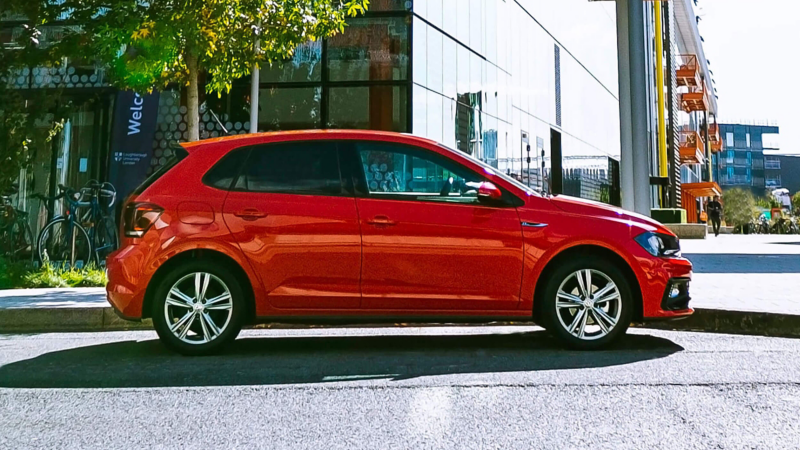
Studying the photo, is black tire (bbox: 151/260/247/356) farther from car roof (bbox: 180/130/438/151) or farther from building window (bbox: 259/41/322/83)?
building window (bbox: 259/41/322/83)

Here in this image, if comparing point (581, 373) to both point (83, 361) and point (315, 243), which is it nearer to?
point (315, 243)

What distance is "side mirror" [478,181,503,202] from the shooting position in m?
5.73

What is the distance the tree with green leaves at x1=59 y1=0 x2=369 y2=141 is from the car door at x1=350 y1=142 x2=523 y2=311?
5.31m

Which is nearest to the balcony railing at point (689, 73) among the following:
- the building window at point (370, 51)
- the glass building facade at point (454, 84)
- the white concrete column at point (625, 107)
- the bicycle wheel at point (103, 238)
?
the glass building facade at point (454, 84)

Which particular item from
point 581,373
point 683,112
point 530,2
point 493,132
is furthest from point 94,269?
point 683,112

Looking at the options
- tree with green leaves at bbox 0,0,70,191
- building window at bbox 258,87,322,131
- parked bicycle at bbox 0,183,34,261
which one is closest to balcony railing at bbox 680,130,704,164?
building window at bbox 258,87,322,131

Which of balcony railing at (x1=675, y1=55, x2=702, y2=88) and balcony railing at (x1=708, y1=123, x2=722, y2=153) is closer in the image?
balcony railing at (x1=675, y1=55, x2=702, y2=88)

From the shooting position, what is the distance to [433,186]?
5855 millimetres

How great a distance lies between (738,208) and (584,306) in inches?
3141

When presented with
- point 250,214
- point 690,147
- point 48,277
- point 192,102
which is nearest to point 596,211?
point 250,214

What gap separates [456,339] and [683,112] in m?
55.6

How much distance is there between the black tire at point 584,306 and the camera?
5.74 m

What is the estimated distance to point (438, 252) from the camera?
570 centimetres

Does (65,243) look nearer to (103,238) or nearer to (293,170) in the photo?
(103,238)
